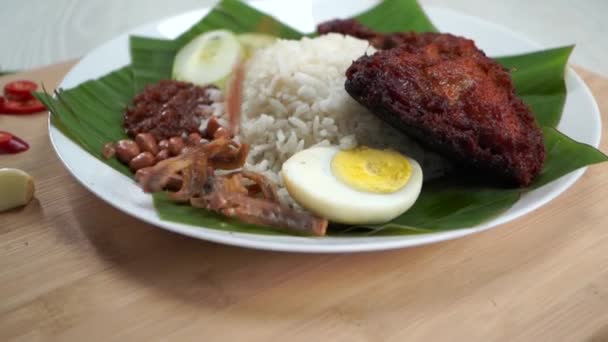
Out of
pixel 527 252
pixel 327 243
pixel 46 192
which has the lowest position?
pixel 46 192

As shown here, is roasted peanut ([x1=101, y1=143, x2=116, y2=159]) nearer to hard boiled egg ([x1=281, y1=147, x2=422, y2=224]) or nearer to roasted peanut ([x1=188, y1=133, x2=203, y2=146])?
roasted peanut ([x1=188, y1=133, x2=203, y2=146])

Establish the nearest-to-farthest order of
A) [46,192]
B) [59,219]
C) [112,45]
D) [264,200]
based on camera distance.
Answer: [264,200], [59,219], [46,192], [112,45]

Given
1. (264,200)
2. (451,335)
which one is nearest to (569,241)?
(451,335)

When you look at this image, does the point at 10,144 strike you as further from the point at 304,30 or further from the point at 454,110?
the point at 454,110

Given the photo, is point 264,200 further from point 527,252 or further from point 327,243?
point 527,252

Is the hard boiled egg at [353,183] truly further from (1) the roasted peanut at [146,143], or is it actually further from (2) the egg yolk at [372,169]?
(1) the roasted peanut at [146,143]

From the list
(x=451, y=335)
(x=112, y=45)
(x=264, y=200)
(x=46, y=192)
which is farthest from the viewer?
(x=112, y=45)
